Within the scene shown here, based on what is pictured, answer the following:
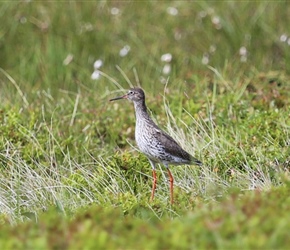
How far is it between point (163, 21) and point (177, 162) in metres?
5.37

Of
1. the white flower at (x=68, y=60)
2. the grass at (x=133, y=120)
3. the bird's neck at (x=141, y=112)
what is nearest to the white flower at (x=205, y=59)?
the grass at (x=133, y=120)

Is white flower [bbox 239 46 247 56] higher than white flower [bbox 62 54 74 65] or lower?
higher

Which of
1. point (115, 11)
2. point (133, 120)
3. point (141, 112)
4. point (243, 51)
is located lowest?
point (133, 120)

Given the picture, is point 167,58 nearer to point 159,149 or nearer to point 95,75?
point 95,75

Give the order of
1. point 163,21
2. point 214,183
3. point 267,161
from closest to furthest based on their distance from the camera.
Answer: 1. point 214,183
2. point 267,161
3. point 163,21

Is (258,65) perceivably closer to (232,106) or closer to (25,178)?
(232,106)

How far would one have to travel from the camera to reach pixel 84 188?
7047mm

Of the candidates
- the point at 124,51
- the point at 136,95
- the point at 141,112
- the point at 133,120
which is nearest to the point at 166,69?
the point at 124,51

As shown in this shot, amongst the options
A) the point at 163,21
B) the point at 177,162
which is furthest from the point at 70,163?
the point at 163,21

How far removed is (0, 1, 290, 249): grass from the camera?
4379 mm

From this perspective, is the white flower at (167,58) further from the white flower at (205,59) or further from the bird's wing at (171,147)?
the bird's wing at (171,147)

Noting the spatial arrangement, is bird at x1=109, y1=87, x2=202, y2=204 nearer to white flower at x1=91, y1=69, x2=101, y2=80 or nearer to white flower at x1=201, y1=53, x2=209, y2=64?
white flower at x1=91, y1=69, x2=101, y2=80

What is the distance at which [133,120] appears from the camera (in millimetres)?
9367

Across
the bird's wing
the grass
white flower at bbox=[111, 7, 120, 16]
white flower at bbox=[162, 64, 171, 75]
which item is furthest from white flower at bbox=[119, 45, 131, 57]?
the bird's wing
